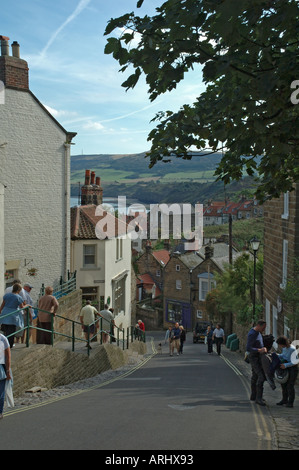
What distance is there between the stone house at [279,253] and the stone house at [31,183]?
30.6ft

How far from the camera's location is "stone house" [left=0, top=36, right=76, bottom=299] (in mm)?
20047

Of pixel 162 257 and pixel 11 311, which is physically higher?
pixel 11 311

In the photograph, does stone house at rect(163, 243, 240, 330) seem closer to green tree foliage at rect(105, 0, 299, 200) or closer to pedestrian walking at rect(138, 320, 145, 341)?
pedestrian walking at rect(138, 320, 145, 341)

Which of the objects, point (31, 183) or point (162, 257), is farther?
point (162, 257)

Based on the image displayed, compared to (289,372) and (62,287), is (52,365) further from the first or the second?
(62,287)

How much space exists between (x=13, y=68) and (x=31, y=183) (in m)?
4.69

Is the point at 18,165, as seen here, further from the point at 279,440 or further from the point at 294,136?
the point at 279,440

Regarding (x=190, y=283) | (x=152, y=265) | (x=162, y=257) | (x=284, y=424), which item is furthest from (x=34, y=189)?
(x=162, y=257)

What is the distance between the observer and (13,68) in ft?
66.5

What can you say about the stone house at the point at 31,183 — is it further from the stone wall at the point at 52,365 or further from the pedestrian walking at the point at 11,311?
the pedestrian walking at the point at 11,311

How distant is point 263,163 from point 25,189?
47.1 feet
